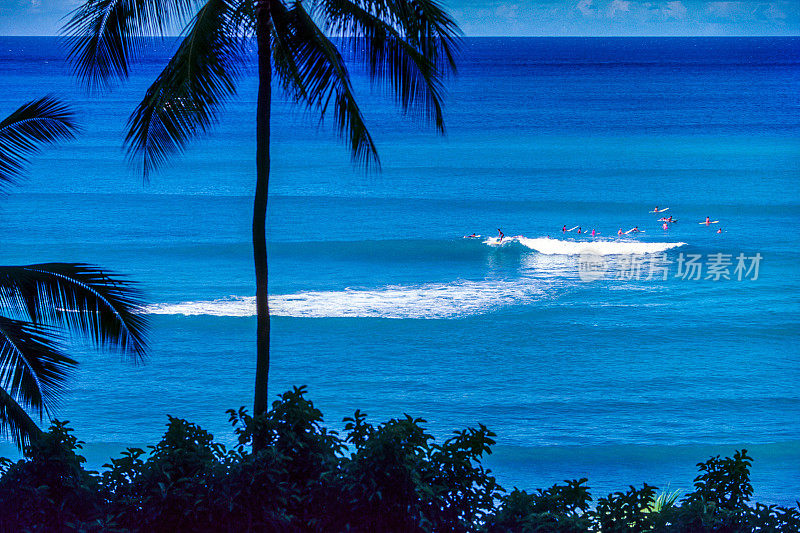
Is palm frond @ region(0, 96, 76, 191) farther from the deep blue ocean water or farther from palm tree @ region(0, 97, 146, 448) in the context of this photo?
the deep blue ocean water

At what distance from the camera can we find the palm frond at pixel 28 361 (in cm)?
895

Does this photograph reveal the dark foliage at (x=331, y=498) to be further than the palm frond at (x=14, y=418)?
No

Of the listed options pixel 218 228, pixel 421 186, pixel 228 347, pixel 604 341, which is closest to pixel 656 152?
pixel 421 186

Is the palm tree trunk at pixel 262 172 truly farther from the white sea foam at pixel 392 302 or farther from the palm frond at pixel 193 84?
the white sea foam at pixel 392 302

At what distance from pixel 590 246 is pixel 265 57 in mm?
31874

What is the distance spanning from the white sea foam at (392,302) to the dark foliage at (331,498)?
21648mm

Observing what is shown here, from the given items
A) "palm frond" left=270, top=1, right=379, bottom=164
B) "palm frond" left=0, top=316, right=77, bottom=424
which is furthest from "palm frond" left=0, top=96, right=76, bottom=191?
"palm frond" left=270, top=1, right=379, bottom=164

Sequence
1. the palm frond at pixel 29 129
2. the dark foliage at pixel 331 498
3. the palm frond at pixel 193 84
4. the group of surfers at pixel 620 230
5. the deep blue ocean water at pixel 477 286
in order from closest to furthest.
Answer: the dark foliage at pixel 331 498, the palm frond at pixel 193 84, the palm frond at pixel 29 129, the deep blue ocean water at pixel 477 286, the group of surfers at pixel 620 230

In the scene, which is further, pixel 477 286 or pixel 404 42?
pixel 477 286

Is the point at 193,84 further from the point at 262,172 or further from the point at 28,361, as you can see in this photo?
the point at 28,361

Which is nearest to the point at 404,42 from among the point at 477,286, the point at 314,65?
the point at 314,65

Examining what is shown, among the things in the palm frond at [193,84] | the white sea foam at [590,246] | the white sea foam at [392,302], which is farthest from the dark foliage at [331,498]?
the white sea foam at [590,246]

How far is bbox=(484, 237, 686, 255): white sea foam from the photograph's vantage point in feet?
125

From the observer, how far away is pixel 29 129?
9.81m
